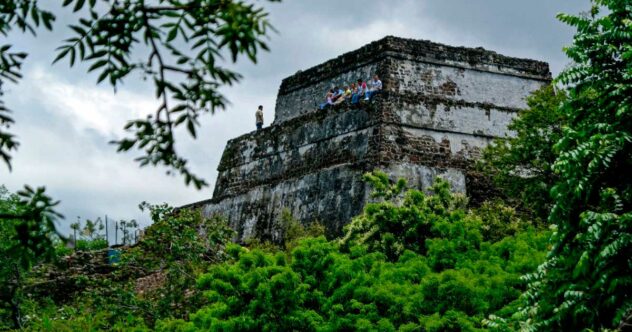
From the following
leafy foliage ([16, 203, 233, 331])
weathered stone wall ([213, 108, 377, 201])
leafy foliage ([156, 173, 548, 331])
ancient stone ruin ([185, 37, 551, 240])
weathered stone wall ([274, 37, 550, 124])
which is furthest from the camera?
weathered stone wall ([274, 37, 550, 124])

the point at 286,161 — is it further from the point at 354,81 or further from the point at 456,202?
the point at 456,202

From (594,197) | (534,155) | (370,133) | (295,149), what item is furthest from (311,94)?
(594,197)

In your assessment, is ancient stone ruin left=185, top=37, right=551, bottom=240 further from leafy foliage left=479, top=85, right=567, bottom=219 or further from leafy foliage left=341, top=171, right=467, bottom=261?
leafy foliage left=341, top=171, right=467, bottom=261

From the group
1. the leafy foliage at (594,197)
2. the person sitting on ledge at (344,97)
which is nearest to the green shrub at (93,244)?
the person sitting on ledge at (344,97)

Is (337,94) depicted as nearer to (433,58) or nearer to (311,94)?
(311,94)

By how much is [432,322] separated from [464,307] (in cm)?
55

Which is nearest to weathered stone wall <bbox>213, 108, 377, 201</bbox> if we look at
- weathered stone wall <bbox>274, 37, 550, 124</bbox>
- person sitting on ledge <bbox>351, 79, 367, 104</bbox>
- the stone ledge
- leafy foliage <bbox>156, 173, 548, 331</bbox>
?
person sitting on ledge <bbox>351, 79, 367, 104</bbox>

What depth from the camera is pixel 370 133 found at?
1648 centimetres

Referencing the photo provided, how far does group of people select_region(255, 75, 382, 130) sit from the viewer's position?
56.5ft

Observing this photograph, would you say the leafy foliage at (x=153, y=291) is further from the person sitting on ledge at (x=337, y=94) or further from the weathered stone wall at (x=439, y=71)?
the weathered stone wall at (x=439, y=71)

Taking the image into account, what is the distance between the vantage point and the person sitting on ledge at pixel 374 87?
1698 cm

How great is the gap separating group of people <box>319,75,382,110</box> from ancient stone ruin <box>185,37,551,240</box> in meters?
0.23

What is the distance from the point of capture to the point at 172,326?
1095cm

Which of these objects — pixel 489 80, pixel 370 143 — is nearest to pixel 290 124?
pixel 370 143
